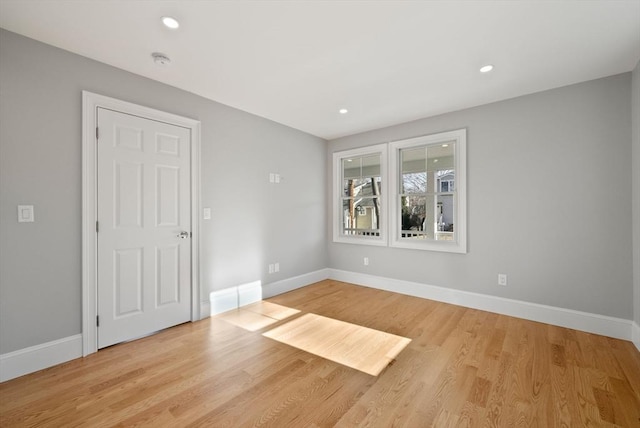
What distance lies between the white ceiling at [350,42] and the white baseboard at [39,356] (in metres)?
2.51

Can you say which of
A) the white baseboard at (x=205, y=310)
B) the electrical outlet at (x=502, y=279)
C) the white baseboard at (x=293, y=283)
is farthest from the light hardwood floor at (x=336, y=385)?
the white baseboard at (x=293, y=283)

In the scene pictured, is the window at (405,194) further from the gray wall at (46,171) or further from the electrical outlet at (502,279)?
the gray wall at (46,171)

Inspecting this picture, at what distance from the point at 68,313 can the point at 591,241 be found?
5.14 meters

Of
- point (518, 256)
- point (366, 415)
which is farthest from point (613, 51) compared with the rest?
point (366, 415)

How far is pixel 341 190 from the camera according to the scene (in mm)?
5176

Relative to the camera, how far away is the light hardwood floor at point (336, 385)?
1.71 metres

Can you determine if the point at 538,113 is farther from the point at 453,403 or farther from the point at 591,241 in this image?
the point at 453,403

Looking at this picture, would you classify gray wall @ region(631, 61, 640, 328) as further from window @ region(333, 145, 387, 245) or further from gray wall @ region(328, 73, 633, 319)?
window @ region(333, 145, 387, 245)

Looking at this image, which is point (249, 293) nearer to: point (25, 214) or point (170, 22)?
point (25, 214)

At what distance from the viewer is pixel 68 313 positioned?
2.38 m

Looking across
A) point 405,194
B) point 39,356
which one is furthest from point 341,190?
point 39,356

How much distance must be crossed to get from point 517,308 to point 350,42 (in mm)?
3490

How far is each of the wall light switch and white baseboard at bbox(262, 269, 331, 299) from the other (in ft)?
8.54

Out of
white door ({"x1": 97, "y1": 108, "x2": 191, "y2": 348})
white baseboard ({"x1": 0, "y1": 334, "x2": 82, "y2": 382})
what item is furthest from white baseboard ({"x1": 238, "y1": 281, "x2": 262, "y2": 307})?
white baseboard ({"x1": 0, "y1": 334, "x2": 82, "y2": 382})
